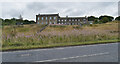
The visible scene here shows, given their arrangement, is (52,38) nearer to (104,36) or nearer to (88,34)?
(88,34)

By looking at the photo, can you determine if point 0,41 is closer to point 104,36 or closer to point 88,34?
point 88,34

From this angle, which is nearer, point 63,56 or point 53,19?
point 63,56

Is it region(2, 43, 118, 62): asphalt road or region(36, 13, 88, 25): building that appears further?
region(36, 13, 88, 25): building

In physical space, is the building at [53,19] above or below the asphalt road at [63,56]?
above

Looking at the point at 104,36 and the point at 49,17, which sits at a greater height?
the point at 49,17

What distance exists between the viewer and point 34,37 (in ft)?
34.3

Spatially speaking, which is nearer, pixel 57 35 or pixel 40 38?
pixel 40 38

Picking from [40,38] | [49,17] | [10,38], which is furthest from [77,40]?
[49,17]

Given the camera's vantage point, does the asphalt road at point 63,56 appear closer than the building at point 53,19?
Yes

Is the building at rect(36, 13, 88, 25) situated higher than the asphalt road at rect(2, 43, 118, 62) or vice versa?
the building at rect(36, 13, 88, 25)

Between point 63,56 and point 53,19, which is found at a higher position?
point 53,19

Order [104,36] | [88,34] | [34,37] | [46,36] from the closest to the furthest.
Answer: [34,37], [46,36], [88,34], [104,36]

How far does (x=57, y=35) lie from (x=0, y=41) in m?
6.00

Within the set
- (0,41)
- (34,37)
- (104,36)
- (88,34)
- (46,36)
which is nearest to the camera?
(0,41)
